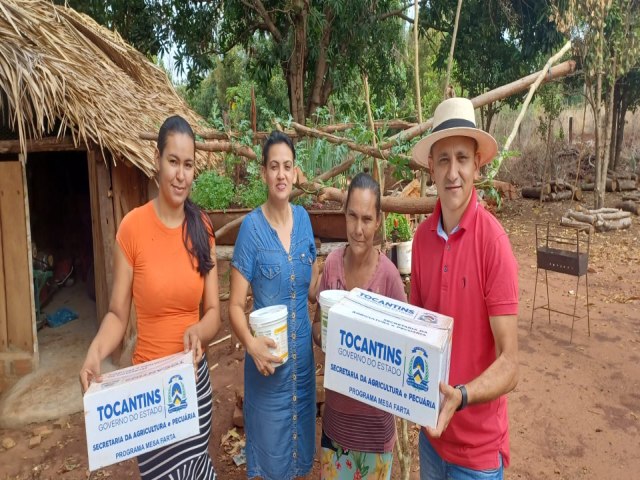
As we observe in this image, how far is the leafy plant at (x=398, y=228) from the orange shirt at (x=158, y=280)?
459cm

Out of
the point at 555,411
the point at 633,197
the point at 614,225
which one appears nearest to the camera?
the point at 555,411

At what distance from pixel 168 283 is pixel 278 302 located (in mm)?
481

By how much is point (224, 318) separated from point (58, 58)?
319 centimetres

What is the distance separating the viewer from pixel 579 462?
133 inches

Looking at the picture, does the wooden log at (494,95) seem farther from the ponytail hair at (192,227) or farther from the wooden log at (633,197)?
the wooden log at (633,197)

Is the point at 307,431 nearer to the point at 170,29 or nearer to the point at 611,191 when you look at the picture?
the point at 170,29

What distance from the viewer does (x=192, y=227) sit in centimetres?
194

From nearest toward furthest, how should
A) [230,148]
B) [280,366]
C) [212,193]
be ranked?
[280,366], [230,148], [212,193]

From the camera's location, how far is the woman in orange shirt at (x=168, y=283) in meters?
1.82

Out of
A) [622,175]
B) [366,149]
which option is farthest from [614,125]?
[366,149]

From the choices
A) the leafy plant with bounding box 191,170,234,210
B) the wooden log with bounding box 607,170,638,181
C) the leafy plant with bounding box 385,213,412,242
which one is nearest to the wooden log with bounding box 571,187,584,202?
the wooden log with bounding box 607,170,638,181

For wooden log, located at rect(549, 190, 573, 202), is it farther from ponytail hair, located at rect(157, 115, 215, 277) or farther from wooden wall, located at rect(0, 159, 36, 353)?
ponytail hair, located at rect(157, 115, 215, 277)

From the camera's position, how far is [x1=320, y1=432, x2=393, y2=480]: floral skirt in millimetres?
1974

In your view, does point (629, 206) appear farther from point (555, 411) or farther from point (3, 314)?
point (3, 314)
